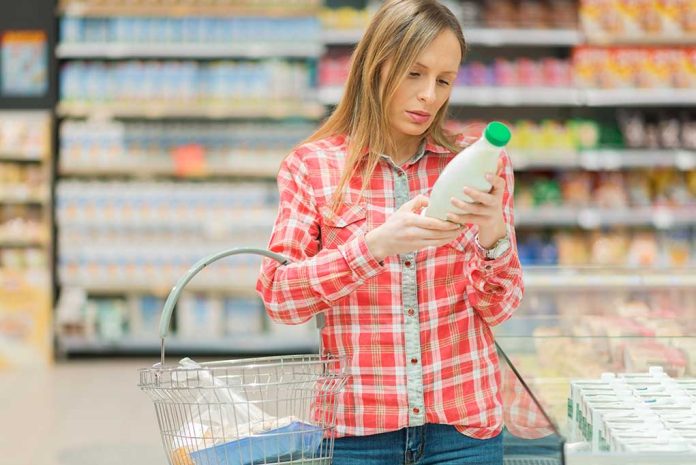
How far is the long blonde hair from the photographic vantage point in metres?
1.67

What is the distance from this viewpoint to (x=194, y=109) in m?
6.56

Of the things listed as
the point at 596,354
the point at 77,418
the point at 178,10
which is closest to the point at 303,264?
the point at 596,354

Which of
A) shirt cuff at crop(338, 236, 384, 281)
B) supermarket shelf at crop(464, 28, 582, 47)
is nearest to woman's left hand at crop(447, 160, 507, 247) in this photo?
shirt cuff at crop(338, 236, 384, 281)

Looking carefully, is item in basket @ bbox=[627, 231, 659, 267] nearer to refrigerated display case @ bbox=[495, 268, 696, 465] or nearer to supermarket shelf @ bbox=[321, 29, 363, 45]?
supermarket shelf @ bbox=[321, 29, 363, 45]

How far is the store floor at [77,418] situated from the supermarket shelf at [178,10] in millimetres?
2297

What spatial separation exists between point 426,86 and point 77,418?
3.96 m

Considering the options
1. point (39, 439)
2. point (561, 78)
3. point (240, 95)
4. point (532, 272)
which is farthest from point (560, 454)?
point (240, 95)

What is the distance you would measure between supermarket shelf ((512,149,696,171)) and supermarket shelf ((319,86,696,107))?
11.7 inches

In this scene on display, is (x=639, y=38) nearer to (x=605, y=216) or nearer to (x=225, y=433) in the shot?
(x=605, y=216)

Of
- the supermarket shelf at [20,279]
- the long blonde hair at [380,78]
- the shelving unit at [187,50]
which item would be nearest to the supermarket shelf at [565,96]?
the shelving unit at [187,50]

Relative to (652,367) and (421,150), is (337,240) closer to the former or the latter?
(421,150)

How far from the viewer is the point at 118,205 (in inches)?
261

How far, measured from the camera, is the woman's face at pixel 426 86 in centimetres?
167

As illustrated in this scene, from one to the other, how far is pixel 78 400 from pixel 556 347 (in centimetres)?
389
